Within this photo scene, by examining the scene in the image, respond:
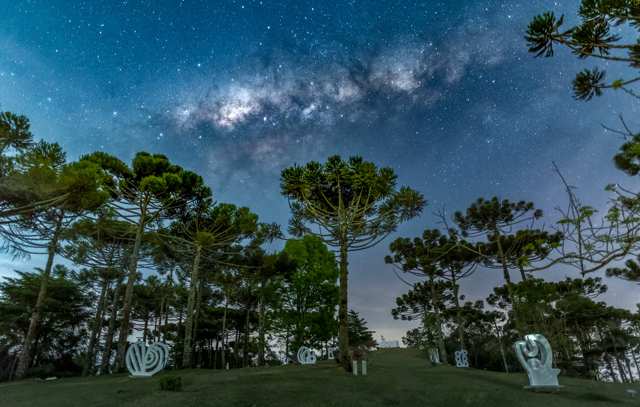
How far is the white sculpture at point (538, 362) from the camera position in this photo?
34.4 ft

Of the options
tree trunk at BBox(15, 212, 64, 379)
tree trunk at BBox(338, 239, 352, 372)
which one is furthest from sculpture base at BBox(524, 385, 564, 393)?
tree trunk at BBox(15, 212, 64, 379)

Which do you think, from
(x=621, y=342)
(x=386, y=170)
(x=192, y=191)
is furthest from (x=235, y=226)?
(x=621, y=342)

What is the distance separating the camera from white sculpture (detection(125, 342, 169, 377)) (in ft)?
40.6

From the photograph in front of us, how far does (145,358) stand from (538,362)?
14824mm

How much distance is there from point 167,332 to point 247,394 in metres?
31.8

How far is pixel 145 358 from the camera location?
12484mm

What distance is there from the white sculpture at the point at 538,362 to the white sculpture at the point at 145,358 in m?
13.5

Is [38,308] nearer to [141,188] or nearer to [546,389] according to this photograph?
[141,188]

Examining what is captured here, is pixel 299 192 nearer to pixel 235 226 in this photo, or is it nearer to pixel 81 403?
pixel 235 226

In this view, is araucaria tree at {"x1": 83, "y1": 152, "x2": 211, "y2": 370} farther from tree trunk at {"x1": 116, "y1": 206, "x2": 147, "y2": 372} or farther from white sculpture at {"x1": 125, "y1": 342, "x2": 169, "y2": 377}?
white sculpture at {"x1": 125, "y1": 342, "x2": 169, "y2": 377}

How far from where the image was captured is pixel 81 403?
784cm

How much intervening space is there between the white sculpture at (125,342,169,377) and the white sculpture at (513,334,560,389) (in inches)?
533

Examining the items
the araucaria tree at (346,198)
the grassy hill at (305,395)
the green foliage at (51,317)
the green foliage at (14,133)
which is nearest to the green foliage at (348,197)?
the araucaria tree at (346,198)

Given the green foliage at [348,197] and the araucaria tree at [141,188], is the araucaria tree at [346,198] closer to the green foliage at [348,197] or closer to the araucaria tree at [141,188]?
the green foliage at [348,197]
